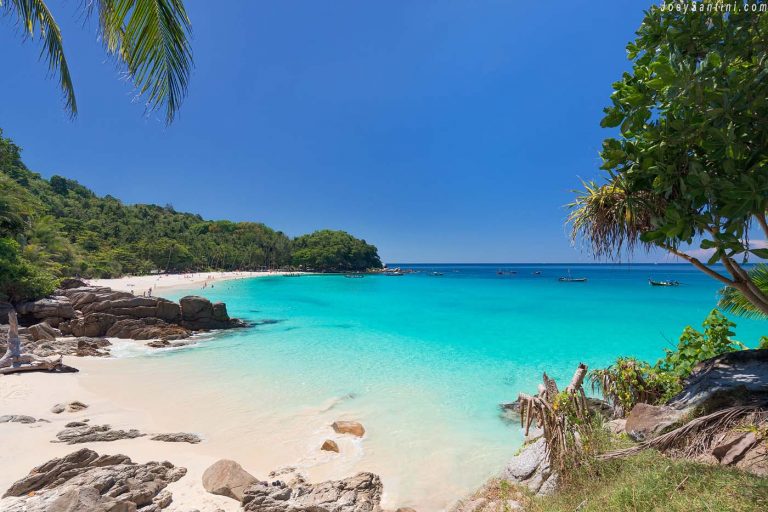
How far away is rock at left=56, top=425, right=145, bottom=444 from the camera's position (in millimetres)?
6289

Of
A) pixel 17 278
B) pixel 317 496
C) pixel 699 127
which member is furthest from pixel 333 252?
pixel 699 127

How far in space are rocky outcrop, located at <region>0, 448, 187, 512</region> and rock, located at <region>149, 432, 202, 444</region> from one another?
4.48ft

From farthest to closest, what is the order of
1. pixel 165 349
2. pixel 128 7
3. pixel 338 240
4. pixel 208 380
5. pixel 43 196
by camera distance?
pixel 338 240, pixel 43 196, pixel 165 349, pixel 208 380, pixel 128 7

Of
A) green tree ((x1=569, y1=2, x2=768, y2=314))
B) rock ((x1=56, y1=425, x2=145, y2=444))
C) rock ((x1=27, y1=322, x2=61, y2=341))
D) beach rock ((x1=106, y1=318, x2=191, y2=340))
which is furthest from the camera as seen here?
beach rock ((x1=106, y1=318, x2=191, y2=340))

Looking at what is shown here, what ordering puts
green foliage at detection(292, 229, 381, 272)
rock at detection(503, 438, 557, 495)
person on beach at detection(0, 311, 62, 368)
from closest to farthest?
rock at detection(503, 438, 557, 495)
person on beach at detection(0, 311, 62, 368)
green foliage at detection(292, 229, 381, 272)

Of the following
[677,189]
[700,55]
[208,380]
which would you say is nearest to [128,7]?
[700,55]

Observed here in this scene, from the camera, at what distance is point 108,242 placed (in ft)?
205

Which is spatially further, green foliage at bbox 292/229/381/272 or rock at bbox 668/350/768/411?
green foliage at bbox 292/229/381/272

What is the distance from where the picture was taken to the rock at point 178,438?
666 cm

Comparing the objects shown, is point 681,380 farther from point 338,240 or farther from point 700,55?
point 338,240

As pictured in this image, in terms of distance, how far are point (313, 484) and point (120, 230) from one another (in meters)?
83.9

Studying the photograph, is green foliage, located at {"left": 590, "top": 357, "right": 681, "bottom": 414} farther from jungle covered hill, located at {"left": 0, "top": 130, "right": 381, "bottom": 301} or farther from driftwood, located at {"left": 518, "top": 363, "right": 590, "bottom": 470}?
jungle covered hill, located at {"left": 0, "top": 130, "right": 381, "bottom": 301}

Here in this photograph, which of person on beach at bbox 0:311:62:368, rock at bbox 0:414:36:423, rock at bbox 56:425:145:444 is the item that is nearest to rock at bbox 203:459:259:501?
rock at bbox 56:425:145:444

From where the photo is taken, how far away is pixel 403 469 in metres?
6.12
